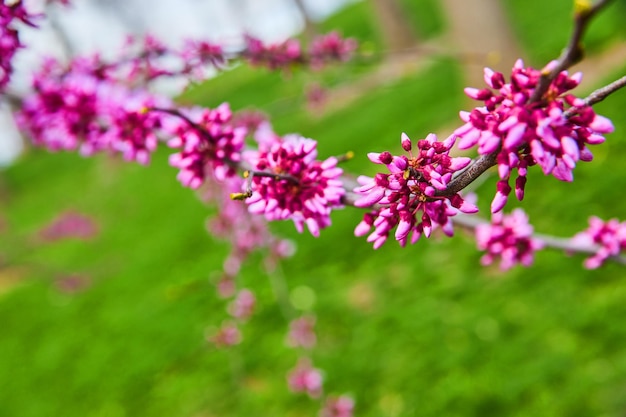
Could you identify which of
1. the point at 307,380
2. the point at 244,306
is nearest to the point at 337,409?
the point at 307,380

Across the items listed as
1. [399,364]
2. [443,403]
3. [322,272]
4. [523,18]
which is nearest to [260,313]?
[322,272]

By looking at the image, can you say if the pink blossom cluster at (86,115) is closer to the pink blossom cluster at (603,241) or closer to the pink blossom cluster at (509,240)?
the pink blossom cluster at (509,240)

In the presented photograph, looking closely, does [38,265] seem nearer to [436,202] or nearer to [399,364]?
[399,364]

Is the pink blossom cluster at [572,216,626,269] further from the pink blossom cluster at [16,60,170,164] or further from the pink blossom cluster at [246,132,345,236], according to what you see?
the pink blossom cluster at [16,60,170,164]

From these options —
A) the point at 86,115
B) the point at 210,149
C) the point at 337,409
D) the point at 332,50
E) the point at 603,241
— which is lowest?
the point at 603,241

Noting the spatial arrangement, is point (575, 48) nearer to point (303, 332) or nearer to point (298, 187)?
point (298, 187)

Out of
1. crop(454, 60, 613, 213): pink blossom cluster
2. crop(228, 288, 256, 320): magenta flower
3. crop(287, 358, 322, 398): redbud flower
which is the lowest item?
crop(454, 60, 613, 213): pink blossom cluster

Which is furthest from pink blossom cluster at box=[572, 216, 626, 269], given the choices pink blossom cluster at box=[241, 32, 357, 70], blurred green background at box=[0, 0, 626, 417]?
pink blossom cluster at box=[241, 32, 357, 70]

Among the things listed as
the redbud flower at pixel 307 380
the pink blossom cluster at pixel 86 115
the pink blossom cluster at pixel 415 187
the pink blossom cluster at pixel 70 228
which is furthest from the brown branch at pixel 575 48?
the pink blossom cluster at pixel 70 228
